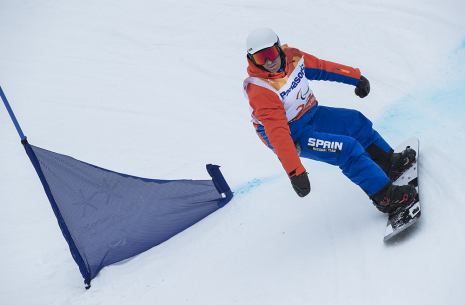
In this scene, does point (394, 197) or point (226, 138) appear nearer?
point (394, 197)

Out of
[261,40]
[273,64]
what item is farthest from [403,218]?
[261,40]

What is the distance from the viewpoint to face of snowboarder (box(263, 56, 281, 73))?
8.75 ft

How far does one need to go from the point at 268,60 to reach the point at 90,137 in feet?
13.1

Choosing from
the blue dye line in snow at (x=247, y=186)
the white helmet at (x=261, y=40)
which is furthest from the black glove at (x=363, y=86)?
the blue dye line in snow at (x=247, y=186)

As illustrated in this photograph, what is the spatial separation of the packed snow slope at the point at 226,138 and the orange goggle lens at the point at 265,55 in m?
1.49

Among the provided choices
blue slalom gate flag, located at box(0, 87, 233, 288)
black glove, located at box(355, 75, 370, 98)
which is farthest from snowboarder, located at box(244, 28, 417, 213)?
blue slalom gate flag, located at box(0, 87, 233, 288)

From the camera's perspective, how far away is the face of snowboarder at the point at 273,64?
2666mm

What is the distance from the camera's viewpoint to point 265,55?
264cm

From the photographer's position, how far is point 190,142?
5277 millimetres

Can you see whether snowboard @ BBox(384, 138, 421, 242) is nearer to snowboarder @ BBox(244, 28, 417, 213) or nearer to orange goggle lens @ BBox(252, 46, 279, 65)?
snowboarder @ BBox(244, 28, 417, 213)

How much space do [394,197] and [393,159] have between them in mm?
628

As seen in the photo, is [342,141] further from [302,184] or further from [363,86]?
[363,86]

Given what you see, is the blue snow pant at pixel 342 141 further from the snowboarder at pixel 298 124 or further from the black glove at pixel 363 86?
the black glove at pixel 363 86

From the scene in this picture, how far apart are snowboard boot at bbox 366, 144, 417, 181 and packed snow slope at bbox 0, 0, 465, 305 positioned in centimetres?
21
